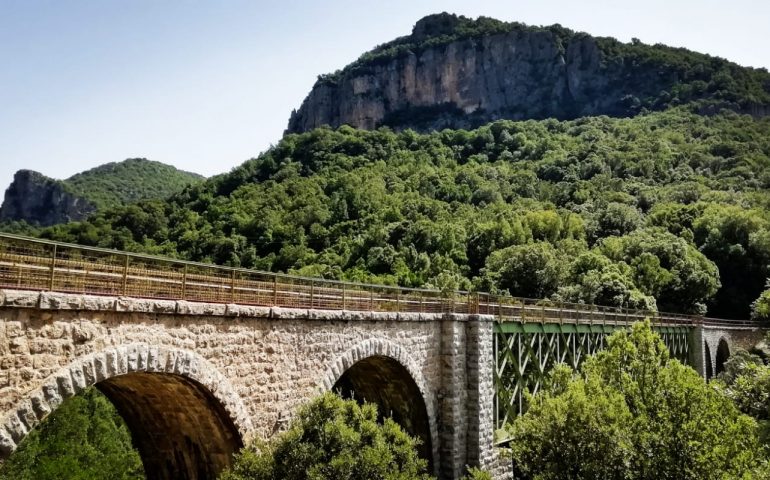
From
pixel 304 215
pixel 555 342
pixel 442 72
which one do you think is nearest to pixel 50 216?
pixel 304 215

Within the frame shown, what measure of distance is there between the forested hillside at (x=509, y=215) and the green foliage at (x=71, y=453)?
1314 inches

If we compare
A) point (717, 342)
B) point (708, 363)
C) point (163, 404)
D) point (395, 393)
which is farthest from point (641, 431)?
point (717, 342)

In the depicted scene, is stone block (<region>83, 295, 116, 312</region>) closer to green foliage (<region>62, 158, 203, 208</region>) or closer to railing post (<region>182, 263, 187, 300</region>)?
railing post (<region>182, 263, 187, 300</region>)

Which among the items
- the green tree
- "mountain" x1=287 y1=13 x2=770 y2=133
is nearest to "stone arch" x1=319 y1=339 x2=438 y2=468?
the green tree

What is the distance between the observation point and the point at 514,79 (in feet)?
604

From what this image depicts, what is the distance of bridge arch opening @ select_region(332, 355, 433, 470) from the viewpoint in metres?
23.1

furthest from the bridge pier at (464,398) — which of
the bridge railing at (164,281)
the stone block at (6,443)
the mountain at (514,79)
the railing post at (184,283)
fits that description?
the mountain at (514,79)

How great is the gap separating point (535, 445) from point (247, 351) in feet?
31.4

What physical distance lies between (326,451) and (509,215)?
283 ft

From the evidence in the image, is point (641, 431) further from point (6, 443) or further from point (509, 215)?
point (509, 215)

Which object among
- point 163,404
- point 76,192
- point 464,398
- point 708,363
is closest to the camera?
point 163,404

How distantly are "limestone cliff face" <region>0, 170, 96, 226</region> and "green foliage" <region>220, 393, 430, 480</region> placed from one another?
131443 millimetres

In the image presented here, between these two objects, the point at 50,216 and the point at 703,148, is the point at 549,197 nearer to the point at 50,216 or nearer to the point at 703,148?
the point at 703,148

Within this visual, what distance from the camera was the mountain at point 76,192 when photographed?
13662cm
